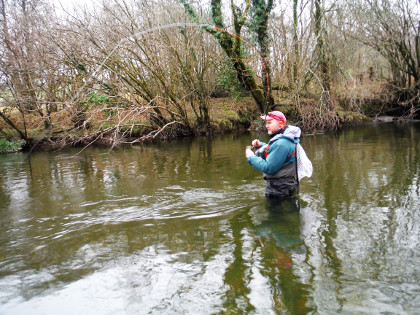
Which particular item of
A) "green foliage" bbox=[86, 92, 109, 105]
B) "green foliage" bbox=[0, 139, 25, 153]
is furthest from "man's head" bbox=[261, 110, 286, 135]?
"green foliage" bbox=[0, 139, 25, 153]

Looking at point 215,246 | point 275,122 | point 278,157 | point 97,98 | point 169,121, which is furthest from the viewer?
point 169,121

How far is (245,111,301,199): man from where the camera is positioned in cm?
486

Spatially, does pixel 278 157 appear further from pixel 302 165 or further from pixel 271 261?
pixel 271 261

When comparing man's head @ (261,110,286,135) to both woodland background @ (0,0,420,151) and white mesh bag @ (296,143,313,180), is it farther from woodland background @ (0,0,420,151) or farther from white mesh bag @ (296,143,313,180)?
woodland background @ (0,0,420,151)

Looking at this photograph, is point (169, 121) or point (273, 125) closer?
point (273, 125)

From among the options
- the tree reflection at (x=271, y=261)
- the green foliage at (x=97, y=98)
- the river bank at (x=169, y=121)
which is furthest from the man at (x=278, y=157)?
the green foliage at (x=97, y=98)

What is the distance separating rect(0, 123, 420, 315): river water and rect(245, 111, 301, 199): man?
0.38 meters

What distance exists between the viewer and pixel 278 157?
191 inches

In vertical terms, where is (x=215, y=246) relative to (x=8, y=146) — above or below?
below

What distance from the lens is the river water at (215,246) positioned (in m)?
3.20

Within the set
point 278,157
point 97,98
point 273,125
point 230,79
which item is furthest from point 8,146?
point 278,157

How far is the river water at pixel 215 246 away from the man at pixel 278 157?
38cm

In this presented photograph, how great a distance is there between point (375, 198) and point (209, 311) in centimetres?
410

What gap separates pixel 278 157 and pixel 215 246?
4.99 feet
